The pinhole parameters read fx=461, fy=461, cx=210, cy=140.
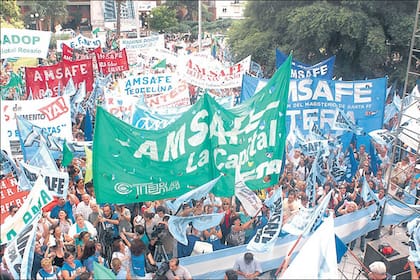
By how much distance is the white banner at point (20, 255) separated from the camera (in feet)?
17.5

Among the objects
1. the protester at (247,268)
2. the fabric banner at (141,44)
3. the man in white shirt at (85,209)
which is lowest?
the protester at (247,268)

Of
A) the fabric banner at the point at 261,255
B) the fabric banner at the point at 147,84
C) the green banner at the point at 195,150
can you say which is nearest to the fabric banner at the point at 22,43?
the fabric banner at the point at 147,84

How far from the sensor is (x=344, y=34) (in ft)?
58.9

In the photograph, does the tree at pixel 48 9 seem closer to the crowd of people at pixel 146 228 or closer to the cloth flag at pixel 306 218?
the crowd of people at pixel 146 228

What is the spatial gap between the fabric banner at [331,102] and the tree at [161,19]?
3458 cm

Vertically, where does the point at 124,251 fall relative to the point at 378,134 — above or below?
below

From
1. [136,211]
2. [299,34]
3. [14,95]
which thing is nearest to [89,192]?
[136,211]

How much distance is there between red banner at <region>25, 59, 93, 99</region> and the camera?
38.7 ft

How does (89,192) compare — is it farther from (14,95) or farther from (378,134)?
(14,95)

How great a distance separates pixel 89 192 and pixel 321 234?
4.53 meters

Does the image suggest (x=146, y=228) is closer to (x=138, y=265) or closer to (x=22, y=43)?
(x=138, y=265)

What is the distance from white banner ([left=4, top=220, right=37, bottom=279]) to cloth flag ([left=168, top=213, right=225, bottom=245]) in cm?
176

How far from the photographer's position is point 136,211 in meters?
7.89

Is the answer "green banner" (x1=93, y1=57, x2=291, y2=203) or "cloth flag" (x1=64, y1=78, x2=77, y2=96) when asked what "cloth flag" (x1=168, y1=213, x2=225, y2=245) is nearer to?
"green banner" (x1=93, y1=57, x2=291, y2=203)
